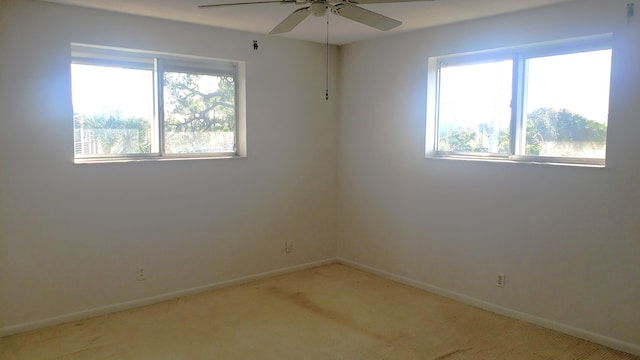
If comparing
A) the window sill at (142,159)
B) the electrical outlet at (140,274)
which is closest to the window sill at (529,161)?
the window sill at (142,159)

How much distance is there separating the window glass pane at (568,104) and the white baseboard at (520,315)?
1.26 m

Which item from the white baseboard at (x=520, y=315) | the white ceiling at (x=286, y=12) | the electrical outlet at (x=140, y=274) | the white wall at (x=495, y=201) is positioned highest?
the white ceiling at (x=286, y=12)

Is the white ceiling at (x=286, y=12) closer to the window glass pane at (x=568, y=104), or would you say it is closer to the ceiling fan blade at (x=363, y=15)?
the window glass pane at (x=568, y=104)

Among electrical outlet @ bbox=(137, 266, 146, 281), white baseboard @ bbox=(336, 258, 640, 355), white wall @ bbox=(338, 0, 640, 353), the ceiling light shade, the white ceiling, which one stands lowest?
white baseboard @ bbox=(336, 258, 640, 355)

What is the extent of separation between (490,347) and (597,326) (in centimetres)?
78

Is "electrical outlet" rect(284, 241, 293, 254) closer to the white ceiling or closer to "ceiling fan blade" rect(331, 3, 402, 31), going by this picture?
the white ceiling

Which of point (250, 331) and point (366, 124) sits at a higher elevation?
point (366, 124)

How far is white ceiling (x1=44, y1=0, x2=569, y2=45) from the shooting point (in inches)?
134

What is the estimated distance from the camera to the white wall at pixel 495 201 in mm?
3191

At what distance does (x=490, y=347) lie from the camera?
3.27 meters

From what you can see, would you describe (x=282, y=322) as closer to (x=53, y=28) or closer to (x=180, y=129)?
(x=180, y=129)

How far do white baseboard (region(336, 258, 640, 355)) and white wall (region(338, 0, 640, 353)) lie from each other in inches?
0.4

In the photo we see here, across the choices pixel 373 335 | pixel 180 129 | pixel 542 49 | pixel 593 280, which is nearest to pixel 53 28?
pixel 180 129

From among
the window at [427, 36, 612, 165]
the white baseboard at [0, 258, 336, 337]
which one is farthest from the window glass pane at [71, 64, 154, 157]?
the window at [427, 36, 612, 165]
